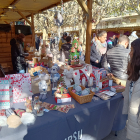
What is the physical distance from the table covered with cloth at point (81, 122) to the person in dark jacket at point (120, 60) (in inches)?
19.4

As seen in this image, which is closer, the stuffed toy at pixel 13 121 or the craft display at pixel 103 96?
the stuffed toy at pixel 13 121

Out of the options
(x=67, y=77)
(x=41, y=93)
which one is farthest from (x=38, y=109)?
(x=67, y=77)

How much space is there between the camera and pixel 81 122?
5.62ft

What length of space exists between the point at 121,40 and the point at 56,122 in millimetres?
1808

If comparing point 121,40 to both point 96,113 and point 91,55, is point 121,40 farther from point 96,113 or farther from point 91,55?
point 96,113

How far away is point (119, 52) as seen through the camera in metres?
2.44

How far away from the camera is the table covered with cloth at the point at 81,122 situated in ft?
4.73

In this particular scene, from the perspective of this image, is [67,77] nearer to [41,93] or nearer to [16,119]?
[41,93]

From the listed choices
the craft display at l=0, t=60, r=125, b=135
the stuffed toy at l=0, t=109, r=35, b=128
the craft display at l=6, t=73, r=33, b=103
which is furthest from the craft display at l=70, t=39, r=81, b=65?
the stuffed toy at l=0, t=109, r=35, b=128

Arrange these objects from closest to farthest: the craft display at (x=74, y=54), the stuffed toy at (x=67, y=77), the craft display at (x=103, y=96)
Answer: the craft display at (x=103, y=96) < the stuffed toy at (x=67, y=77) < the craft display at (x=74, y=54)

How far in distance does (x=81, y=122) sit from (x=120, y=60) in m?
1.33

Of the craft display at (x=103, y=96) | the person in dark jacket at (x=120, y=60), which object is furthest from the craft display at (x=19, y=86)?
the person in dark jacket at (x=120, y=60)

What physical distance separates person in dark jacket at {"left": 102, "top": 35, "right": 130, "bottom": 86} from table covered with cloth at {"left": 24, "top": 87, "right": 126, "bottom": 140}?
49cm

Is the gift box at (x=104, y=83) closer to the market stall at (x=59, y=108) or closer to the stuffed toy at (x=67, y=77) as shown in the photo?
the market stall at (x=59, y=108)
